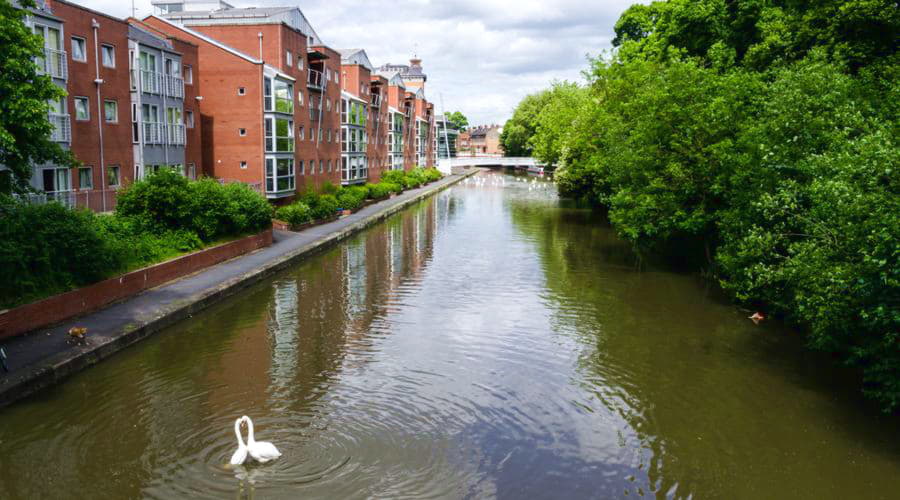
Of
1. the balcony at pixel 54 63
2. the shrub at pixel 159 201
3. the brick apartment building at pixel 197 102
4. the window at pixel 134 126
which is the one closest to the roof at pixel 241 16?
the brick apartment building at pixel 197 102

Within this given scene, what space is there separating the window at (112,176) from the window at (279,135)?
29.9 ft

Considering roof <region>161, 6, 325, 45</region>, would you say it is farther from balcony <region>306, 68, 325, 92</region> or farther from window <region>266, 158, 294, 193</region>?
window <region>266, 158, 294, 193</region>

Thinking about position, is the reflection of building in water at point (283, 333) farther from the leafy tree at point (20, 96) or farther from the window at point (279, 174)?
the window at point (279, 174)

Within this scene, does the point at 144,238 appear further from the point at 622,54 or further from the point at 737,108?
the point at 622,54

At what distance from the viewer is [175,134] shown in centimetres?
3181

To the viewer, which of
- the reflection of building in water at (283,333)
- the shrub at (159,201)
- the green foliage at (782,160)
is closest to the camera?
the green foliage at (782,160)

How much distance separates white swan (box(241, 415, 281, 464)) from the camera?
10.2 metres

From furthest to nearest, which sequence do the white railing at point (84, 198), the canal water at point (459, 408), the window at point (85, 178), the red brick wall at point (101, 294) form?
the window at point (85, 178) → the white railing at point (84, 198) → the red brick wall at point (101, 294) → the canal water at point (459, 408)

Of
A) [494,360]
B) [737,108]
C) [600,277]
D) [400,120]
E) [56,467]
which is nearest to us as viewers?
[56,467]

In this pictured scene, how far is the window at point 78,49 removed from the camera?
1014 inches

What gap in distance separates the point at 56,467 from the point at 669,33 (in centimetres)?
3108

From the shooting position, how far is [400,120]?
253 feet

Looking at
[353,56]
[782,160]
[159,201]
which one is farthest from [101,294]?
[353,56]

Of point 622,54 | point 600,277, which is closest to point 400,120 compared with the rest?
point 622,54
